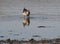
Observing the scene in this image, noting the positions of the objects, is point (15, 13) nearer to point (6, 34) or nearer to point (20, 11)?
point (20, 11)

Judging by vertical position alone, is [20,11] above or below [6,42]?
above

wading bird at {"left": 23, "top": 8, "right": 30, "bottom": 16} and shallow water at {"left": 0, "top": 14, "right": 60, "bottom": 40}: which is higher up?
wading bird at {"left": 23, "top": 8, "right": 30, "bottom": 16}

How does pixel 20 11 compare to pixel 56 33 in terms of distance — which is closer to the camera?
pixel 56 33

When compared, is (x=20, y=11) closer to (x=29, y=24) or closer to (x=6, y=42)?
(x=29, y=24)

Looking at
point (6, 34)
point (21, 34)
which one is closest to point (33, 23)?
point (21, 34)

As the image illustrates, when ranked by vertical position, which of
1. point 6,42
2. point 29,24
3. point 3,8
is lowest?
point 6,42

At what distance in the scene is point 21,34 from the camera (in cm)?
234

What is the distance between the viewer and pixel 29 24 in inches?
93.5

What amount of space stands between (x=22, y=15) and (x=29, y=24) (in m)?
0.16

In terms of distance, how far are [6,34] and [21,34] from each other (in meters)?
0.18

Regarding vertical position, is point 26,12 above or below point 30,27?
above

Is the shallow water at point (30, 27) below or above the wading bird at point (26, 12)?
below

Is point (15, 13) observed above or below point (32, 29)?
above

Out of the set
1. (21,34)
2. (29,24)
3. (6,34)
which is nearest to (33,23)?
(29,24)
